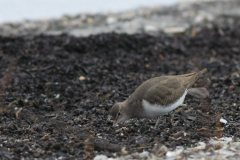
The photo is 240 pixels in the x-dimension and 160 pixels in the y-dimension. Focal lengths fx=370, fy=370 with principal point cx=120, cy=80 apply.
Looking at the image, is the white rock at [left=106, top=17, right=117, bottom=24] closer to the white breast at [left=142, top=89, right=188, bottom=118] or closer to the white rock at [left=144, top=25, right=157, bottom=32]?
the white rock at [left=144, top=25, right=157, bottom=32]

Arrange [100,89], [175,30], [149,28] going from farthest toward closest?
[149,28]
[175,30]
[100,89]

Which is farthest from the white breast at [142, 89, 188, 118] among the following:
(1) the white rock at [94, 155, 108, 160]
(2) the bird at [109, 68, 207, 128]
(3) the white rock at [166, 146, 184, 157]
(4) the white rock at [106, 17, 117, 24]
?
(4) the white rock at [106, 17, 117, 24]

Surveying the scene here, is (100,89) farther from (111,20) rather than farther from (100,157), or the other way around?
(111,20)

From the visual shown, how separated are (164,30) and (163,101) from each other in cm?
602

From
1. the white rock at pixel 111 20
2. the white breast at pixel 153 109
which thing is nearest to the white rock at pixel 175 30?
the white rock at pixel 111 20

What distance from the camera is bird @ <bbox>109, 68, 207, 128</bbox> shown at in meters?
5.63

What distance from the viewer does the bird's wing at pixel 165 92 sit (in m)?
5.64

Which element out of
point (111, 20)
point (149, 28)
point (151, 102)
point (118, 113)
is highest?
point (111, 20)

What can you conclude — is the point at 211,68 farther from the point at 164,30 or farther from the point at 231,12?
the point at 231,12

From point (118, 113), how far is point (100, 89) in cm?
184

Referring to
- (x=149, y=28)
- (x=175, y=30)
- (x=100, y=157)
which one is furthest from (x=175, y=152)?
(x=149, y=28)

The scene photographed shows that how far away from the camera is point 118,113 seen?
568 cm

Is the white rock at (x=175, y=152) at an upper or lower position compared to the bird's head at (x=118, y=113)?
lower

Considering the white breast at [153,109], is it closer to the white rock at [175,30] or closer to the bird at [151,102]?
the bird at [151,102]
